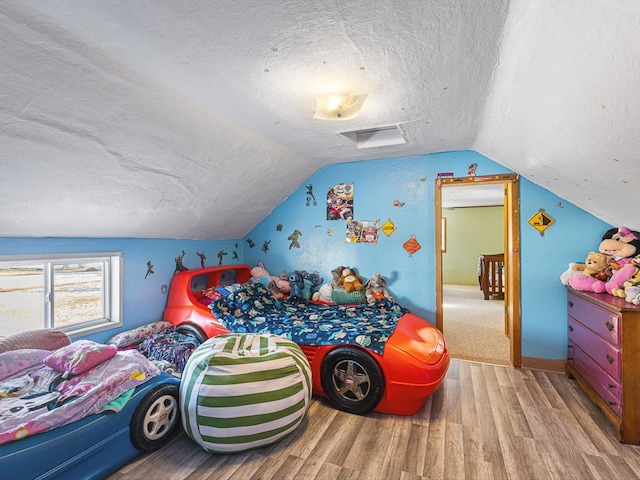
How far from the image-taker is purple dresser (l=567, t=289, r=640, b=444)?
1.90 meters

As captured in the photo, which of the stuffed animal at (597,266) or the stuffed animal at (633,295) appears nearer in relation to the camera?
the stuffed animal at (633,295)

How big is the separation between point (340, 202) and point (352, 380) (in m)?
2.05

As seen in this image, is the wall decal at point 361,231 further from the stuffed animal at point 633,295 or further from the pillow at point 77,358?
the pillow at point 77,358

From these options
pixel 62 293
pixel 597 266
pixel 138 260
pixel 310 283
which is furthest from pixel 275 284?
pixel 597 266

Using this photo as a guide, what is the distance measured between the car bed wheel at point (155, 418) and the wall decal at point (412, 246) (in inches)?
99.5

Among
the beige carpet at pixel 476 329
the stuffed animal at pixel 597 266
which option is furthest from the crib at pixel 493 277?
the stuffed animal at pixel 597 266

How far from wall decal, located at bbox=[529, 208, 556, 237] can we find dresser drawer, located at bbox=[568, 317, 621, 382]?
0.84m

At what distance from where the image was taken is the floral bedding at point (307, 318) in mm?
2426

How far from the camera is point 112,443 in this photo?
1.66 metres

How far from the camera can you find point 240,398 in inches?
70.0

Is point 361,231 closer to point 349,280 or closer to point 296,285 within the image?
point 349,280

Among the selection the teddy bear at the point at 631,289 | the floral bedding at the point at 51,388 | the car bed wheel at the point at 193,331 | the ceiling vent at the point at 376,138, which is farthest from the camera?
the ceiling vent at the point at 376,138

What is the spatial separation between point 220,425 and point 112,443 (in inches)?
21.6

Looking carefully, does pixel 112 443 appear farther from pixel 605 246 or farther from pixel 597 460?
pixel 605 246
